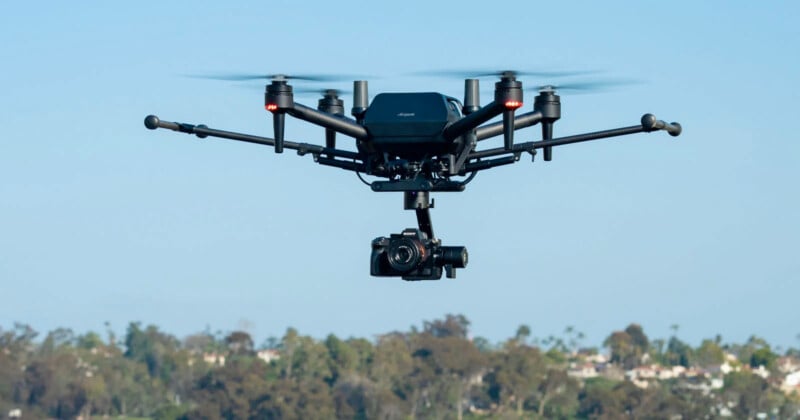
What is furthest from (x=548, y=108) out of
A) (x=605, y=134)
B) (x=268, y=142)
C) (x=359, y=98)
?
(x=268, y=142)

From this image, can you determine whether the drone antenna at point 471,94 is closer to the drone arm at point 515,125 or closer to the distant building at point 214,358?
the drone arm at point 515,125

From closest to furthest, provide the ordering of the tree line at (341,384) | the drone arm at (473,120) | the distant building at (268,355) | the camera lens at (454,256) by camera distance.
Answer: the drone arm at (473,120)
the camera lens at (454,256)
the tree line at (341,384)
the distant building at (268,355)

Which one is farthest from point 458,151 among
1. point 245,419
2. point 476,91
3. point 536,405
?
point 536,405

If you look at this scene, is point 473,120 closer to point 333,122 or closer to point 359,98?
point 333,122

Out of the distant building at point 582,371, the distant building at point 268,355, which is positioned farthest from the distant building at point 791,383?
the distant building at point 268,355

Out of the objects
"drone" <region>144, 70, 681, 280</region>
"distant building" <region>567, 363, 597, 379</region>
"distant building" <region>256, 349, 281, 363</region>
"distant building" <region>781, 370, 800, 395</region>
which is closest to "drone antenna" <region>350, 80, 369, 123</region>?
"drone" <region>144, 70, 681, 280</region>

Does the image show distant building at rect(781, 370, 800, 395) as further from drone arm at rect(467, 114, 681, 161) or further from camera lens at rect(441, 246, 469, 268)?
drone arm at rect(467, 114, 681, 161)
